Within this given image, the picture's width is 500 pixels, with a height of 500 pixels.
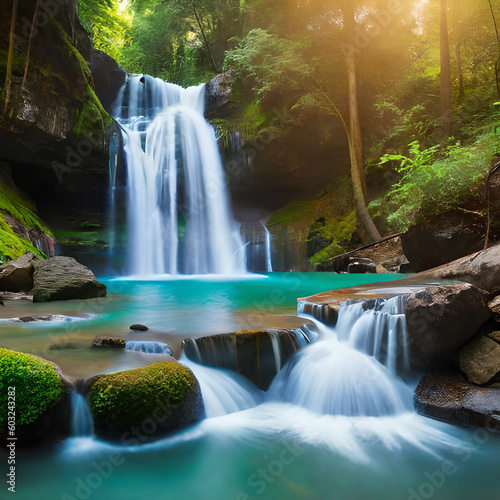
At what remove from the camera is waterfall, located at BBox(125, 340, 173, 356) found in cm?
414

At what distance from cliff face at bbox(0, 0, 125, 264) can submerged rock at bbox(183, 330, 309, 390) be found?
9.93m

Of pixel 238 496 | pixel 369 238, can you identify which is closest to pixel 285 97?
pixel 369 238

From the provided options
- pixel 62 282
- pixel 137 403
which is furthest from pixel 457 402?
pixel 62 282

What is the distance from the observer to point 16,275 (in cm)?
838

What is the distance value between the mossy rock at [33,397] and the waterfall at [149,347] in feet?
3.78

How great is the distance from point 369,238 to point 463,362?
32.9 feet

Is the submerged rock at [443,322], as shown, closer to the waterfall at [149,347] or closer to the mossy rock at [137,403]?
the mossy rock at [137,403]

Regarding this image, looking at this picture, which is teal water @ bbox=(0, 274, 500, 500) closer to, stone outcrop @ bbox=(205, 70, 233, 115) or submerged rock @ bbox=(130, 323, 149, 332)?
submerged rock @ bbox=(130, 323, 149, 332)

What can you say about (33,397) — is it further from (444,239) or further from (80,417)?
(444,239)

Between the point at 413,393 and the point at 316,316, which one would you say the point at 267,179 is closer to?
the point at 316,316

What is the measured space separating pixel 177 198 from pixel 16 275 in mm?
10356

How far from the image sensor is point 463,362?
3.90 metres

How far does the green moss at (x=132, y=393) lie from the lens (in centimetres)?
299

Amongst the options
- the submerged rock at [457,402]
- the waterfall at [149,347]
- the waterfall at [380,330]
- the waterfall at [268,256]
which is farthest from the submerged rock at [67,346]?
the waterfall at [268,256]
